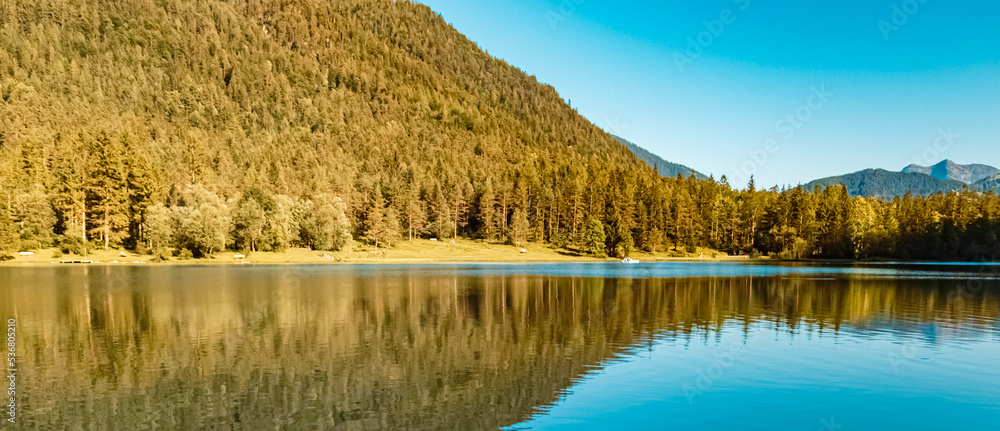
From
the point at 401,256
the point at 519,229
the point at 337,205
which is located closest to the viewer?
the point at 401,256

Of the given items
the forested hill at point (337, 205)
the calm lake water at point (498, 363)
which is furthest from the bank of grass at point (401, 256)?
the calm lake water at point (498, 363)

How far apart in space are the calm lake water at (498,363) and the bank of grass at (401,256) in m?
68.0

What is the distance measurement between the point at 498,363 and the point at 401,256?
119938 millimetres

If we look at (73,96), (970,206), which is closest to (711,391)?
(970,206)

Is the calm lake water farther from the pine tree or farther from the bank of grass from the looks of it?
the pine tree

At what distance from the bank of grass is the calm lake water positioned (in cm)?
6804

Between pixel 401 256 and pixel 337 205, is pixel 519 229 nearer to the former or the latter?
pixel 401 256

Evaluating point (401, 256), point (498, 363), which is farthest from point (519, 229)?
point (498, 363)

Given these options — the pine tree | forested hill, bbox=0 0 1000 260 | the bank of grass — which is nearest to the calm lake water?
the bank of grass

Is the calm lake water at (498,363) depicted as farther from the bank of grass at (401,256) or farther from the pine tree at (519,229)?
the pine tree at (519,229)

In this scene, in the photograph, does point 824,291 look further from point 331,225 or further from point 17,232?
point 17,232

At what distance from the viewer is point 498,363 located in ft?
87.1

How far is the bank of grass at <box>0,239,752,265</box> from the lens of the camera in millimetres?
112625

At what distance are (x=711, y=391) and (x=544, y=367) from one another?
22.6 feet
